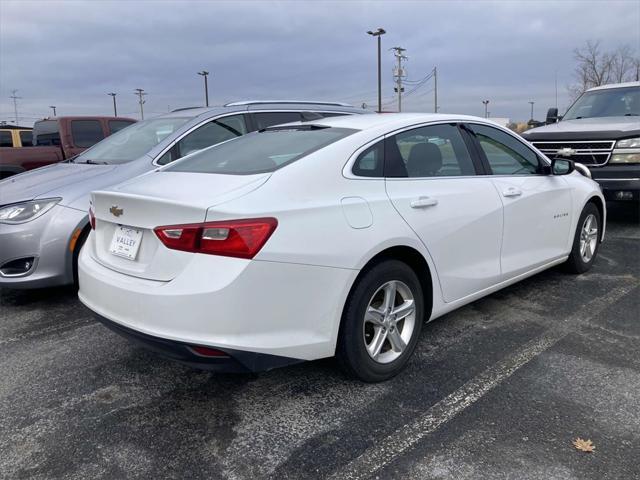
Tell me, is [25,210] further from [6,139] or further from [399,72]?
[399,72]

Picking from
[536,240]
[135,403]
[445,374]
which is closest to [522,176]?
[536,240]

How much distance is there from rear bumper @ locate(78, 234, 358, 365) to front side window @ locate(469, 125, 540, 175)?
6.21ft

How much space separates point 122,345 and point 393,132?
239 cm

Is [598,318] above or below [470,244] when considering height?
below

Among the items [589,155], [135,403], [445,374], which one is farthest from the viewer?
[589,155]

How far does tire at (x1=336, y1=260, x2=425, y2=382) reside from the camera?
2885 mm

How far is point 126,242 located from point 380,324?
4.88ft

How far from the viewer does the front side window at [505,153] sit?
160 inches

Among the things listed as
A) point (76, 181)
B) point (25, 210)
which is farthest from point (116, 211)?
point (76, 181)

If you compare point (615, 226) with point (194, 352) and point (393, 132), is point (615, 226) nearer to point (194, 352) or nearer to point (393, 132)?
point (393, 132)

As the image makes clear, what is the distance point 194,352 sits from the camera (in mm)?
2518

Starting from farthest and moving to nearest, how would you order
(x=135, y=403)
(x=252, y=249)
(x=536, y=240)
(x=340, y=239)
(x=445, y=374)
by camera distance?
1. (x=536, y=240)
2. (x=445, y=374)
3. (x=135, y=403)
4. (x=340, y=239)
5. (x=252, y=249)

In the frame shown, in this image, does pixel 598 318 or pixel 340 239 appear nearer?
pixel 340 239

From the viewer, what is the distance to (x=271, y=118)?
234 inches
